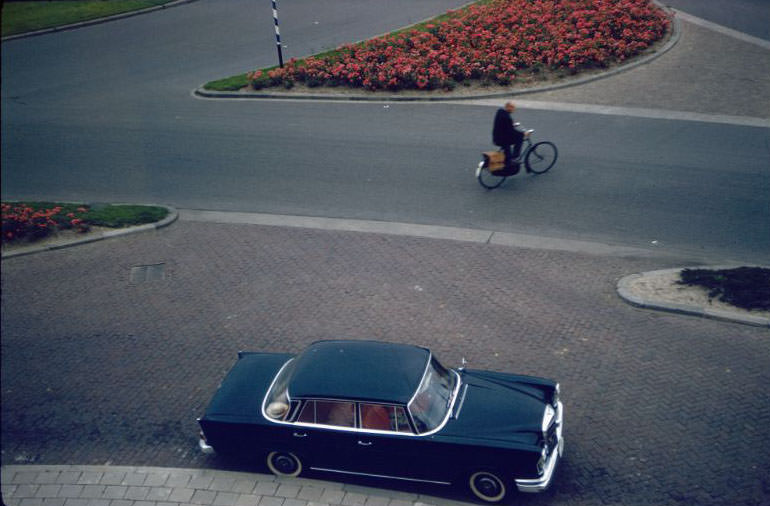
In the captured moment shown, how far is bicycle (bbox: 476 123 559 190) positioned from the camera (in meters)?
13.9

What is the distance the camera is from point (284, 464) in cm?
771

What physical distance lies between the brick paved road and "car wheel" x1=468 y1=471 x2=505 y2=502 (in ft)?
1.49

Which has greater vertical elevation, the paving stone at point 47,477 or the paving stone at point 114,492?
the paving stone at point 47,477

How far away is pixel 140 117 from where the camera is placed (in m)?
18.7

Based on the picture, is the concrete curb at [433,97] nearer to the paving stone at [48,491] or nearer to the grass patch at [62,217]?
the grass patch at [62,217]

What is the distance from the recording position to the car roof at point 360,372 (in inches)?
287

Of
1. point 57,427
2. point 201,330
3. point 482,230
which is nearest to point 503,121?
point 482,230

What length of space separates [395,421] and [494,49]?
1576 centimetres

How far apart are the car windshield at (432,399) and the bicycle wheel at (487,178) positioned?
6978 millimetres

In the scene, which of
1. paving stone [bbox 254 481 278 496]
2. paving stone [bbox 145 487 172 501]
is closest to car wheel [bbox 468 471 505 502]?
paving stone [bbox 254 481 278 496]

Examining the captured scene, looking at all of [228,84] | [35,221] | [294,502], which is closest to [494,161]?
[294,502]

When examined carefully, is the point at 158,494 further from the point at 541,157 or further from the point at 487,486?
the point at 541,157

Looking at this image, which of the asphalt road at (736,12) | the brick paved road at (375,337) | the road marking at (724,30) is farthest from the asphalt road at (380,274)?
the asphalt road at (736,12)

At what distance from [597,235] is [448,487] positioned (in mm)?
6405
